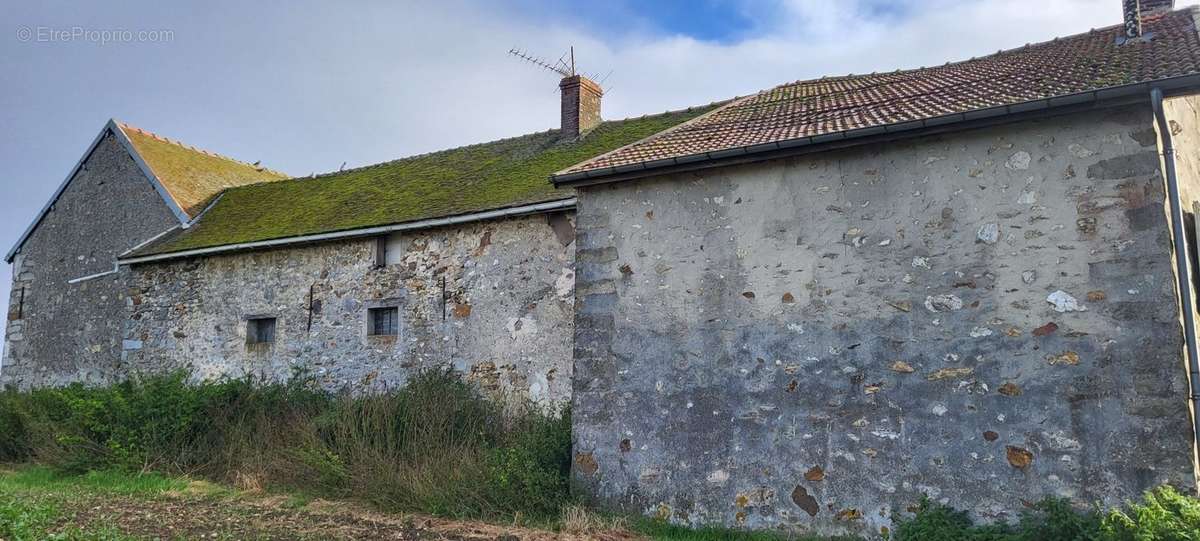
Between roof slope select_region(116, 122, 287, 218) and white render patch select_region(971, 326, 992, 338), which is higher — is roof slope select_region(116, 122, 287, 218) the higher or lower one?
the higher one

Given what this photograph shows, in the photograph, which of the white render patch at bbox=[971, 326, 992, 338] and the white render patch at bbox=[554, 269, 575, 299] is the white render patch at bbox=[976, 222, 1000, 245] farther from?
the white render patch at bbox=[554, 269, 575, 299]

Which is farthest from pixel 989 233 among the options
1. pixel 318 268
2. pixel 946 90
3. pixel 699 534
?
pixel 318 268

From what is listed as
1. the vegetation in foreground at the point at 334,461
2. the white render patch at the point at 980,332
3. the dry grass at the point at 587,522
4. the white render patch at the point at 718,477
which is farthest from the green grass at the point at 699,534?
the white render patch at the point at 980,332

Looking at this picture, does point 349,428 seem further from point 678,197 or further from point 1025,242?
point 1025,242

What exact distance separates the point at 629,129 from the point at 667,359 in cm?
619

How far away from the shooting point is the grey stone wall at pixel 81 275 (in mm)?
14688

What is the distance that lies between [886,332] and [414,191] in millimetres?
8277

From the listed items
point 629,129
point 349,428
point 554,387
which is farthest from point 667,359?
point 629,129

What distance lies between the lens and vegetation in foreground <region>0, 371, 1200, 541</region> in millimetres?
6309

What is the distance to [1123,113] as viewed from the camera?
6.28 metres

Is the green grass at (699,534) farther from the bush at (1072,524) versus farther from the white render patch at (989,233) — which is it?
the white render patch at (989,233)

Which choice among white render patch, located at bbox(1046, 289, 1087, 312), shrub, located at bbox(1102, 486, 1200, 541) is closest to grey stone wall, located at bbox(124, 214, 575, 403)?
white render patch, located at bbox(1046, 289, 1087, 312)

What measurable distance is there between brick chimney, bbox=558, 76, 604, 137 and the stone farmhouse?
3.21 meters

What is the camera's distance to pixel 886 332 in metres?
6.82
